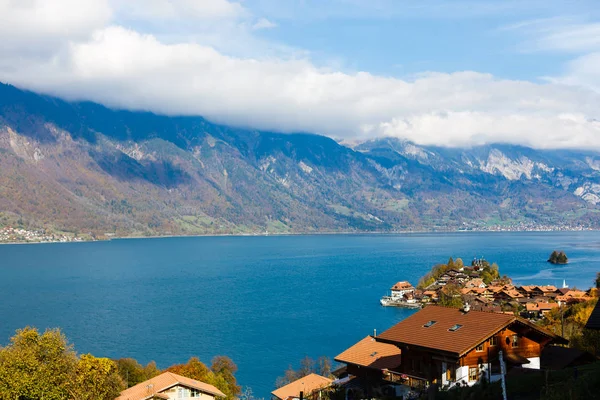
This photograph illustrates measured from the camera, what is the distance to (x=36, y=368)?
1136 inches

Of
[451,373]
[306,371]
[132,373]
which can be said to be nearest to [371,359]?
[451,373]

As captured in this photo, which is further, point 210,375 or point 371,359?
point 210,375

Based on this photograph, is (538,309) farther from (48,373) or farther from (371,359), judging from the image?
(48,373)

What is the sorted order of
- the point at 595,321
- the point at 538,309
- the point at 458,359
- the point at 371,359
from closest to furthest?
the point at 595,321
the point at 458,359
the point at 371,359
the point at 538,309

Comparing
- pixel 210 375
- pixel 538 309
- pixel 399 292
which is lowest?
pixel 210 375

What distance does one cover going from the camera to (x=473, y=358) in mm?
20297

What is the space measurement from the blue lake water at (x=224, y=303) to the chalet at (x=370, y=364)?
24.6 meters

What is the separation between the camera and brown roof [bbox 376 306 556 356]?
20156mm

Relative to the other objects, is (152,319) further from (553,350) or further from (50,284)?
(553,350)

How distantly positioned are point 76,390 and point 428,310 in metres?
18.3

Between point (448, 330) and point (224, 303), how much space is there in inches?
3148

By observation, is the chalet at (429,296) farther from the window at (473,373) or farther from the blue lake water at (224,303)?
the window at (473,373)

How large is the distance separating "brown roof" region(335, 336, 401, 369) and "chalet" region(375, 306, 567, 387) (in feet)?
5.00

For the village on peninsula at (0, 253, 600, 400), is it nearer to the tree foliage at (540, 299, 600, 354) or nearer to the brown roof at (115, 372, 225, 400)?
the brown roof at (115, 372, 225, 400)
